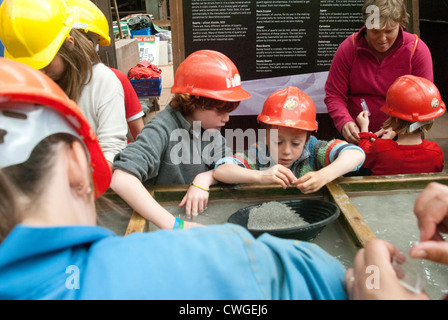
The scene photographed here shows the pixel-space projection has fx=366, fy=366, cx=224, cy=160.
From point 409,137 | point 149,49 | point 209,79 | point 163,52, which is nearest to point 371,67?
point 409,137

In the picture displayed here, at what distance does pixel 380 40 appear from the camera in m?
2.46

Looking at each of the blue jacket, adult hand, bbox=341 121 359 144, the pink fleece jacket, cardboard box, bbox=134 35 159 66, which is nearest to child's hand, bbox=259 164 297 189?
the blue jacket

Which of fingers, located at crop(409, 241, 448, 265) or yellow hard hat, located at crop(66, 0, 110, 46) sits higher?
yellow hard hat, located at crop(66, 0, 110, 46)

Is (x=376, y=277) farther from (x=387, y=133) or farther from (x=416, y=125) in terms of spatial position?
(x=387, y=133)

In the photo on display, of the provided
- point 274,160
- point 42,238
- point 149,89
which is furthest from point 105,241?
point 149,89

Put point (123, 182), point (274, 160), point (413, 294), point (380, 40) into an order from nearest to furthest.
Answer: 1. point (413, 294)
2. point (123, 182)
3. point (274, 160)
4. point (380, 40)

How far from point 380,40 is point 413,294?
2.15 m

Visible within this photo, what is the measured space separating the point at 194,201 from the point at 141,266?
1007 mm

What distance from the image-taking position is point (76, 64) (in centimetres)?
186

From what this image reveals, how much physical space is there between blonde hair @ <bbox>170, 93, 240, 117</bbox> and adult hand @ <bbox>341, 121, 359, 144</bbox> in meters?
1.03

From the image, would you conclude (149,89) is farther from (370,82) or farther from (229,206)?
(229,206)

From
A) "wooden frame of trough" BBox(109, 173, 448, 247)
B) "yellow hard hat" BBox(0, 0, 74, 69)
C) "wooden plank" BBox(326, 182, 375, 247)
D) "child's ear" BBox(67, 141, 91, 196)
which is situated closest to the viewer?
"child's ear" BBox(67, 141, 91, 196)

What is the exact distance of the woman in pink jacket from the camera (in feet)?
8.10

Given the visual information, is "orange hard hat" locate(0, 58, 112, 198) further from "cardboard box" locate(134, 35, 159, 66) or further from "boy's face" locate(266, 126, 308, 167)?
"cardboard box" locate(134, 35, 159, 66)
